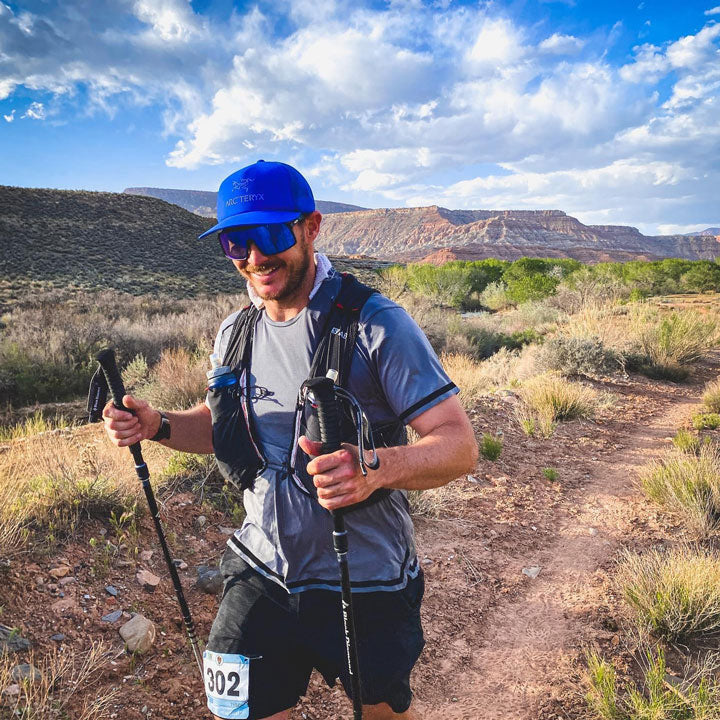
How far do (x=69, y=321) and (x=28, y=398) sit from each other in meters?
5.24

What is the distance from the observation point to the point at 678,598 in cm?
303

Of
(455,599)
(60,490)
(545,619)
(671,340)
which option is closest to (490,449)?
(455,599)

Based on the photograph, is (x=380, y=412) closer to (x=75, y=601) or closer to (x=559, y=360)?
(x=75, y=601)

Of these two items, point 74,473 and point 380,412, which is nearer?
point 380,412

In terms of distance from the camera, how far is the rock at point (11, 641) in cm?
242

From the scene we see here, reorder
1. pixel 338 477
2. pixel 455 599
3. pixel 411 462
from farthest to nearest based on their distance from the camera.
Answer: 1. pixel 455 599
2. pixel 411 462
3. pixel 338 477

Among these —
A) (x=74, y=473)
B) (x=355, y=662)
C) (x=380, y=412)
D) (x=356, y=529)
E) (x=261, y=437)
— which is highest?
(x=380, y=412)

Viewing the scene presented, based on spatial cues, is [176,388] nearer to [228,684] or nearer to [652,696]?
[228,684]

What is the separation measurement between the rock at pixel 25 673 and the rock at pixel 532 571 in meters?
3.25

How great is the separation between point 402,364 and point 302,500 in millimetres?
621

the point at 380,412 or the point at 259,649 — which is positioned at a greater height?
the point at 380,412

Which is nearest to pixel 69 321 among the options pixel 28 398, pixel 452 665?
pixel 28 398

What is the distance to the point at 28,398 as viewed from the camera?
34.0ft

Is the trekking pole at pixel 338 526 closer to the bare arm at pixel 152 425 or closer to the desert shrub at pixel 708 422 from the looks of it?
the bare arm at pixel 152 425
